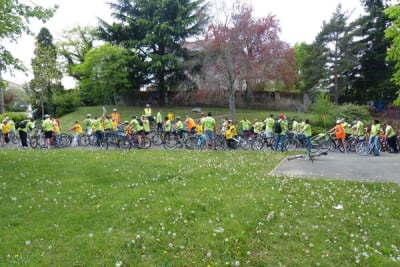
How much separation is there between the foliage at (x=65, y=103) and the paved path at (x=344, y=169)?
3097 centimetres

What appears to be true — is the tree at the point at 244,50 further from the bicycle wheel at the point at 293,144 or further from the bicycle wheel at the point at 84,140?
the bicycle wheel at the point at 84,140

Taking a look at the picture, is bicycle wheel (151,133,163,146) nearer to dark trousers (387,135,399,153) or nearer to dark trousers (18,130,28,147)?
dark trousers (18,130,28,147)

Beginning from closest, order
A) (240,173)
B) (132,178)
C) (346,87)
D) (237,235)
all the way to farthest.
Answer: (237,235) → (132,178) → (240,173) → (346,87)

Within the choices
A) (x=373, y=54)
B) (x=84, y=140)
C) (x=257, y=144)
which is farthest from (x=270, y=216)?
(x=373, y=54)

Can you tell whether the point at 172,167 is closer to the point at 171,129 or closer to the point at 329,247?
the point at 329,247

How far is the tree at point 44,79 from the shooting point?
119 ft

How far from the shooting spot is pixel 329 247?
5.81 metres

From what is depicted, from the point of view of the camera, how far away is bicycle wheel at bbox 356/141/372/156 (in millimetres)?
17328

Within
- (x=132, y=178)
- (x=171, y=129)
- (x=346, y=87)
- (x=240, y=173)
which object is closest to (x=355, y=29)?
(x=346, y=87)

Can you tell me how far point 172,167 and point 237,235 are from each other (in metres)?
5.79

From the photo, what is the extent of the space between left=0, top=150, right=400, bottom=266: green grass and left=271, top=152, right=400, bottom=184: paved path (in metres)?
1.14

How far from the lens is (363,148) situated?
17.5 m

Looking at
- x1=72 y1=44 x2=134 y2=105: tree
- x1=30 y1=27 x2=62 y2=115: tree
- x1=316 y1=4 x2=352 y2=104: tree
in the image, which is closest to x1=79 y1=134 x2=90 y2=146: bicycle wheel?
x1=72 y1=44 x2=134 y2=105: tree

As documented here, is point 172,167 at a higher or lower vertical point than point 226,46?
lower
